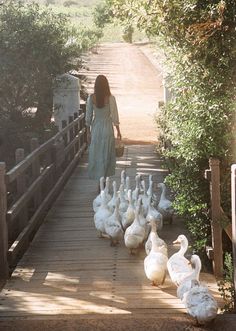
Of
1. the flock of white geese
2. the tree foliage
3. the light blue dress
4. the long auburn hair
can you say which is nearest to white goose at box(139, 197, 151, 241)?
the flock of white geese

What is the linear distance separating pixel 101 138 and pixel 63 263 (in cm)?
319

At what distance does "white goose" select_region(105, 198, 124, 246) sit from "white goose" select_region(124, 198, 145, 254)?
29cm

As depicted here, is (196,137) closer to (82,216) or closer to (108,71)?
(82,216)

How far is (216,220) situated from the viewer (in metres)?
6.33

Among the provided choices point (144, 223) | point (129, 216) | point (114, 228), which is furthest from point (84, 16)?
point (144, 223)

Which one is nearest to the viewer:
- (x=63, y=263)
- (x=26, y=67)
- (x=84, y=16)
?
(x=63, y=263)

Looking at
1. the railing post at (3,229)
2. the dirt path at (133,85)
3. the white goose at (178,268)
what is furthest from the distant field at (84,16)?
the white goose at (178,268)

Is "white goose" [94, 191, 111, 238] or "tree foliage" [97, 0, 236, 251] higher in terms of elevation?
"tree foliage" [97, 0, 236, 251]

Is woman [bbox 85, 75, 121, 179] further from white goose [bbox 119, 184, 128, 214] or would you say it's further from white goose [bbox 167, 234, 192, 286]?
white goose [bbox 167, 234, 192, 286]

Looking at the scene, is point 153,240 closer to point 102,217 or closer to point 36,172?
point 102,217

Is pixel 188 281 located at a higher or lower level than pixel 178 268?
higher

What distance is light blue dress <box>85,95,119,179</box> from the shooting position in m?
9.51

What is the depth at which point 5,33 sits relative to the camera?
514 inches

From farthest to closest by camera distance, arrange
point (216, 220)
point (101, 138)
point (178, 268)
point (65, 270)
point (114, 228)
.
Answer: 1. point (101, 138)
2. point (114, 228)
3. point (65, 270)
4. point (216, 220)
5. point (178, 268)
